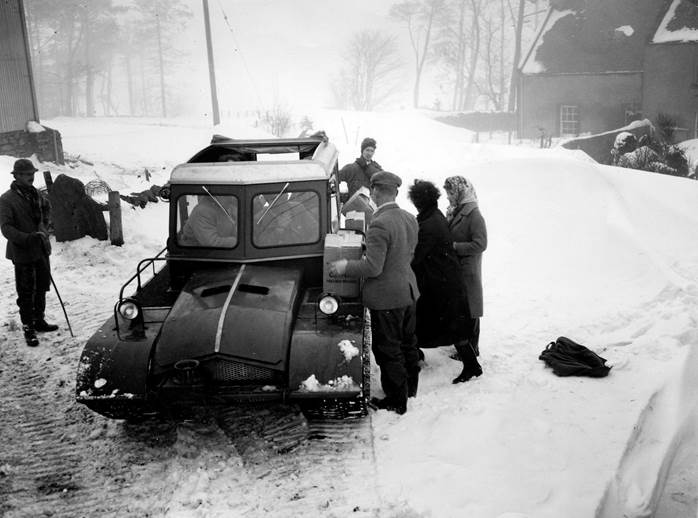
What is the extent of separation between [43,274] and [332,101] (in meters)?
71.7

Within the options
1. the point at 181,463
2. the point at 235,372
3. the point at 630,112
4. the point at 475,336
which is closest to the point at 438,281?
the point at 475,336

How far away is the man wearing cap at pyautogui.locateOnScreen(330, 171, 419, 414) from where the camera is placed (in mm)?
5066

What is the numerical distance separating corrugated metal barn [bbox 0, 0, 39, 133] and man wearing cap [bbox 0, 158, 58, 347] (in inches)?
479

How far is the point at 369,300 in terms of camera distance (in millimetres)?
5195

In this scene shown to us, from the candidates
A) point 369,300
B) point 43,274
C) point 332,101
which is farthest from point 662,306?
point 332,101

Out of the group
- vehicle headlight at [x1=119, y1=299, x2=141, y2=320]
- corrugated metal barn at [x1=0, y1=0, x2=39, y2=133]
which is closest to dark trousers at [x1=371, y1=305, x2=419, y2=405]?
vehicle headlight at [x1=119, y1=299, x2=141, y2=320]

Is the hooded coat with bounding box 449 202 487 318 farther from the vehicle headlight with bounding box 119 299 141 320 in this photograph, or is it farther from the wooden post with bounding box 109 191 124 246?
the wooden post with bounding box 109 191 124 246

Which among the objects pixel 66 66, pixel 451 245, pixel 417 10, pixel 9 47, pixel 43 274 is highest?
pixel 417 10

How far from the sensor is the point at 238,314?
16.0ft

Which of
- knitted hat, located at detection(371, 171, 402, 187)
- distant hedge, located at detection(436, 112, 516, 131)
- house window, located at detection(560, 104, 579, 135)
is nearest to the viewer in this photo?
knitted hat, located at detection(371, 171, 402, 187)

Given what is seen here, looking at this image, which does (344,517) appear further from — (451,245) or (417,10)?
(417,10)

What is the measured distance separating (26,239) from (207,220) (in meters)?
2.64

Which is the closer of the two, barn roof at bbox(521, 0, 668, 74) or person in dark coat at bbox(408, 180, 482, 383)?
person in dark coat at bbox(408, 180, 482, 383)

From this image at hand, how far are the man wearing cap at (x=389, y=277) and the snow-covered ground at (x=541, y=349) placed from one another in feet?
1.24
